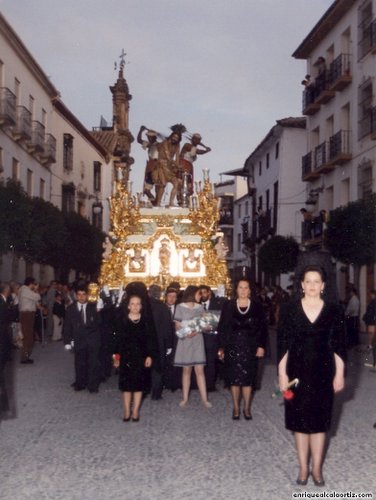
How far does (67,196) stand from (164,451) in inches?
1484

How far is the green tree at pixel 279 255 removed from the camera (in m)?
37.9

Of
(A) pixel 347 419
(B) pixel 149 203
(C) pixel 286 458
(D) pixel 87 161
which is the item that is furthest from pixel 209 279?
(D) pixel 87 161

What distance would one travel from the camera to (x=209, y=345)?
1309cm

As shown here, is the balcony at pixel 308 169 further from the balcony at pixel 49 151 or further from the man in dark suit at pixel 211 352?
the man in dark suit at pixel 211 352

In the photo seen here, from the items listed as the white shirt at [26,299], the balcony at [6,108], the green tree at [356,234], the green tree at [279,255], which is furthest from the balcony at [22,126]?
the white shirt at [26,299]

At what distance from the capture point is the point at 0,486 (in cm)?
648

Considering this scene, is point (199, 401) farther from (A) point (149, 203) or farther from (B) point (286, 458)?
(A) point (149, 203)

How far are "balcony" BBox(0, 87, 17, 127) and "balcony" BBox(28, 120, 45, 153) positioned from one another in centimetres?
373

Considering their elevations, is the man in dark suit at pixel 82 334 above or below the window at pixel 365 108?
below

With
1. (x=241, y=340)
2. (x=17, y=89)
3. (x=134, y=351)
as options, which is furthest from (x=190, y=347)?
(x=17, y=89)

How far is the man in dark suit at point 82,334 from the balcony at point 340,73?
2006 cm

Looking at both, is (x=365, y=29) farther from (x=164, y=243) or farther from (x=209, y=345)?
(x=209, y=345)

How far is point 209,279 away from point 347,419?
8.13 m

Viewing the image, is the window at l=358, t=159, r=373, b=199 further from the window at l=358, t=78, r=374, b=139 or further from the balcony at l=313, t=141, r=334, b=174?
the balcony at l=313, t=141, r=334, b=174
